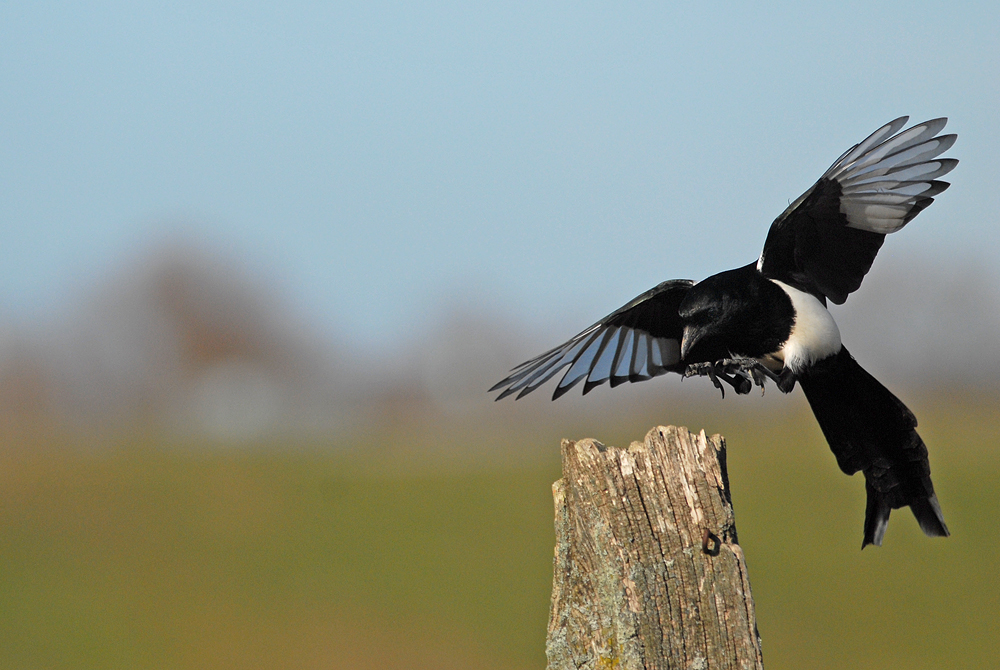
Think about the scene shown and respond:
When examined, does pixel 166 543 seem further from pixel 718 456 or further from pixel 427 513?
pixel 718 456

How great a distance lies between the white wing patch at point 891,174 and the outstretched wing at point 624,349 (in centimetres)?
85

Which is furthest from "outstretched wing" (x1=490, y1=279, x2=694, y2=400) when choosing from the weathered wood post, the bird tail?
the weathered wood post

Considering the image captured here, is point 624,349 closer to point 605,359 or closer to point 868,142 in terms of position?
point 605,359

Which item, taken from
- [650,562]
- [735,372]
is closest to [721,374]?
[735,372]

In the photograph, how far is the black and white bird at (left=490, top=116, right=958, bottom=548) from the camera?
3871 millimetres

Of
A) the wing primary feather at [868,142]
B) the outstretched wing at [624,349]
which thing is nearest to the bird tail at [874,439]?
the outstretched wing at [624,349]

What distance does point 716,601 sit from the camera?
91.6 inches

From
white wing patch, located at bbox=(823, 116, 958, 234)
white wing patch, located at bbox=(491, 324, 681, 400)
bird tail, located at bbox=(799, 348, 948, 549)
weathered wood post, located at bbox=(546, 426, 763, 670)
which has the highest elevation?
white wing patch, located at bbox=(823, 116, 958, 234)

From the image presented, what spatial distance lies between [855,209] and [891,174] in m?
0.20

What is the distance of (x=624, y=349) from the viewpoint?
4613 mm

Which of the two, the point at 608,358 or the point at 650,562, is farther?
the point at 608,358

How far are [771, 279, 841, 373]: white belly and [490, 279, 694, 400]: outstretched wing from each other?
0.55 meters

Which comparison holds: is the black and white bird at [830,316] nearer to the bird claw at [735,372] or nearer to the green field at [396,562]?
the bird claw at [735,372]

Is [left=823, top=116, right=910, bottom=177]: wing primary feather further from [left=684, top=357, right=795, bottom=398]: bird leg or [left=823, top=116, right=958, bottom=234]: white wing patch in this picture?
[left=684, top=357, right=795, bottom=398]: bird leg
